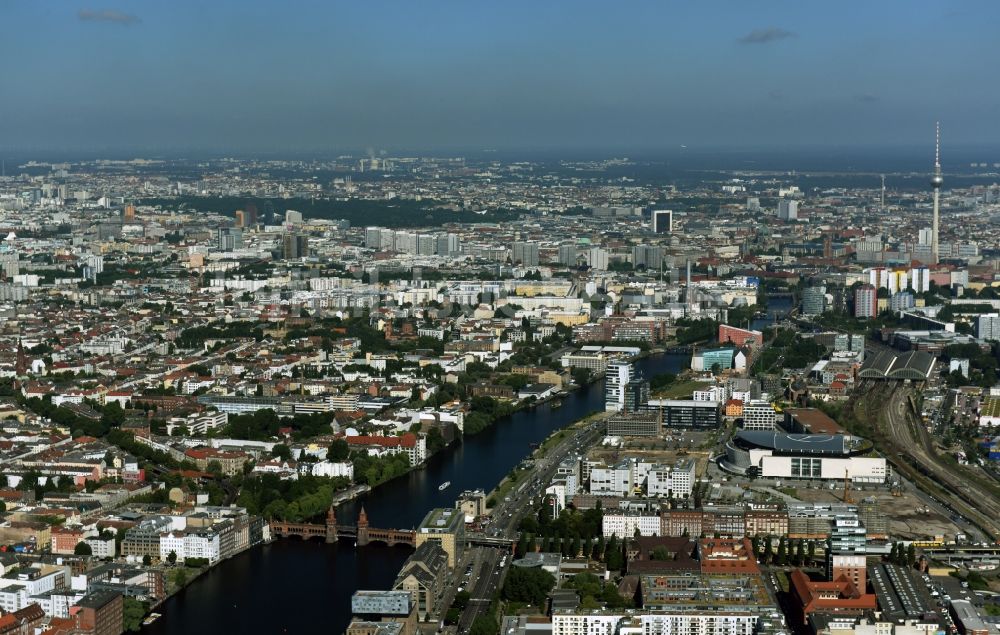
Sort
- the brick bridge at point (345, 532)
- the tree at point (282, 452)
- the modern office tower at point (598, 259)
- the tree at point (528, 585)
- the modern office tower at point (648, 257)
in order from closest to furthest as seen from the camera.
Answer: the tree at point (528, 585), the brick bridge at point (345, 532), the tree at point (282, 452), the modern office tower at point (648, 257), the modern office tower at point (598, 259)

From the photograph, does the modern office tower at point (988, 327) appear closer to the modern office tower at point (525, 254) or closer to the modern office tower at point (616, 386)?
the modern office tower at point (616, 386)

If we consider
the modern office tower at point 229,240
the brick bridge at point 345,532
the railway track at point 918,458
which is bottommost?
the railway track at point 918,458

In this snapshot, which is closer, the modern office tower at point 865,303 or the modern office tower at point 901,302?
the modern office tower at point 865,303

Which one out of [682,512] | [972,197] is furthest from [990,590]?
[972,197]

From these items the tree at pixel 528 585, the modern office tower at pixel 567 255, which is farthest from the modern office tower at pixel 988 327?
the tree at pixel 528 585

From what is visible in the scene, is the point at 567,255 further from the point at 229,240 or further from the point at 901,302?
the point at 901,302

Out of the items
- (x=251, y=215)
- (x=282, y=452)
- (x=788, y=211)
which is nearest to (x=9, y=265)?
(x=251, y=215)

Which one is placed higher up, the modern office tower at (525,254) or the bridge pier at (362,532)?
the modern office tower at (525,254)
